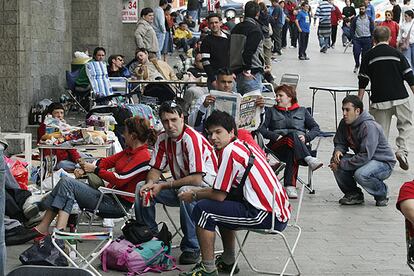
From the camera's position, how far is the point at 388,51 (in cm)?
1347

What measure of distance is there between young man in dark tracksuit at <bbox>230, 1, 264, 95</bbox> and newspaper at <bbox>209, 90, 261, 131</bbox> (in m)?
3.10

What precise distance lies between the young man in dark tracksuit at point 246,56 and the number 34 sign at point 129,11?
1110 centimetres

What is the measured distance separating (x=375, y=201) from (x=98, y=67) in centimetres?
675

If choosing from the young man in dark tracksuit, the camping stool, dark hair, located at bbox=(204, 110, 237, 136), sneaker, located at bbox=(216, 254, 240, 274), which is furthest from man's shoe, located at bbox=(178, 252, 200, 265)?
the young man in dark tracksuit

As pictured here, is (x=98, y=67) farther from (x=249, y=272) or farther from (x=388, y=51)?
(x=249, y=272)

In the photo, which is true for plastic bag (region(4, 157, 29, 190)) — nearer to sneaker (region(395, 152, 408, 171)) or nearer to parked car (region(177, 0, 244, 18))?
sneaker (region(395, 152, 408, 171))

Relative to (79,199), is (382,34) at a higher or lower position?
higher

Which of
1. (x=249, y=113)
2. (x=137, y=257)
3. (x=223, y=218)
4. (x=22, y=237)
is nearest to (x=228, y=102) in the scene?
(x=249, y=113)

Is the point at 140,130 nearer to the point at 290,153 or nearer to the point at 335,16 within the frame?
the point at 290,153

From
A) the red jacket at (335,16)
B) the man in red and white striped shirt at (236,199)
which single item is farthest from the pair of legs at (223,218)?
the red jacket at (335,16)

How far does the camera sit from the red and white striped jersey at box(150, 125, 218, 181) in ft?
28.2

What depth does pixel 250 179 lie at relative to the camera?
7.96 meters

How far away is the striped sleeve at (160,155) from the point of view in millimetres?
8859

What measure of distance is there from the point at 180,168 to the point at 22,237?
161cm
